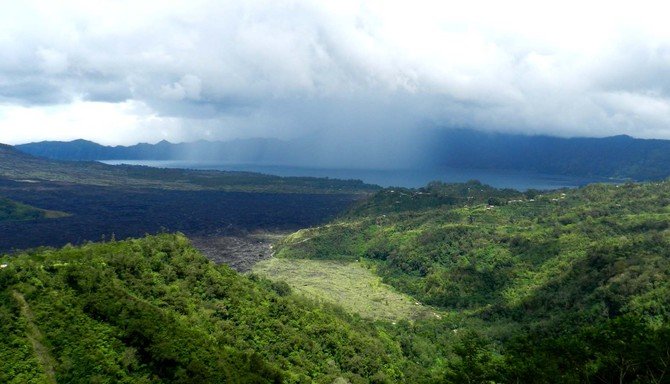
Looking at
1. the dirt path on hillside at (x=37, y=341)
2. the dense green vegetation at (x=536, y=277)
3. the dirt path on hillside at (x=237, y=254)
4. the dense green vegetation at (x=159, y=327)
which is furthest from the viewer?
the dirt path on hillside at (x=237, y=254)

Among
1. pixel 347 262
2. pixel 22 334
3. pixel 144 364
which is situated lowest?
pixel 347 262

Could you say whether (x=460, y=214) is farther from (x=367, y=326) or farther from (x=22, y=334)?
(x=22, y=334)

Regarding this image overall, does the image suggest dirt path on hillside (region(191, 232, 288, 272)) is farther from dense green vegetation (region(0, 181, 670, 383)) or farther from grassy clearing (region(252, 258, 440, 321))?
dense green vegetation (region(0, 181, 670, 383))

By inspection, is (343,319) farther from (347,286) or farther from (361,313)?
(347,286)

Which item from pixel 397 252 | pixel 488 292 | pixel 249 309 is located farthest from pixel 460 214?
pixel 249 309

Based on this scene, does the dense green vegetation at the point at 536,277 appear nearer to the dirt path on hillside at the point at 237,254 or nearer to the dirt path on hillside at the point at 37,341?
the dirt path on hillside at the point at 237,254

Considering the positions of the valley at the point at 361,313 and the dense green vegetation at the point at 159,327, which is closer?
the dense green vegetation at the point at 159,327

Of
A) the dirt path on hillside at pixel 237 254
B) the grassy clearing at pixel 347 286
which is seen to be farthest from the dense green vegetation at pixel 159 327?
the dirt path on hillside at pixel 237 254
